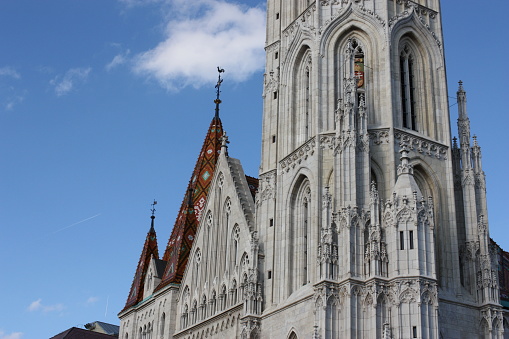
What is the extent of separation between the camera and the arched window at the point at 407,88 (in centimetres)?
2903

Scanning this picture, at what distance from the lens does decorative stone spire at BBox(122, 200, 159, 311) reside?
129 ft

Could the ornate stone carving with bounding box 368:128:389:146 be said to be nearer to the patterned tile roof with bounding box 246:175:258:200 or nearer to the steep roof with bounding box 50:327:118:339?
the patterned tile roof with bounding box 246:175:258:200

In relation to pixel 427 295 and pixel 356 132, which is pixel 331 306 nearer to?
pixel 427 295

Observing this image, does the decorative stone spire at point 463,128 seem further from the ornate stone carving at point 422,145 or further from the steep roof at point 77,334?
the steep roof at point 77,334

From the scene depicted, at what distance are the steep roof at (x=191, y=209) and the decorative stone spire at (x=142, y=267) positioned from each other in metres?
1.44

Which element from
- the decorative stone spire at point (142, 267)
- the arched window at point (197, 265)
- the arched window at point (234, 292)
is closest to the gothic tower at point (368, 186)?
the arched window at point (234, 292)

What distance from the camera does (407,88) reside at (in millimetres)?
29453

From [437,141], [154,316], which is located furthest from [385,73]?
[154,316]

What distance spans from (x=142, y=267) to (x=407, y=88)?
56.9 ft

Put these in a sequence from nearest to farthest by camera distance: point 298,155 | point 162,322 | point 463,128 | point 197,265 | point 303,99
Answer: point 298,155, point 463,128, point 303,99, point 197,265, point 162,322

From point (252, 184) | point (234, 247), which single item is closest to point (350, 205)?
point (234, 247)

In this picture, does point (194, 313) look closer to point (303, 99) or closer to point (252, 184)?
point (252, 184)

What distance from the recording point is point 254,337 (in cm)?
2795

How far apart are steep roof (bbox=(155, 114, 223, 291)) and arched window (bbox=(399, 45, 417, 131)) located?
11.3 metres
